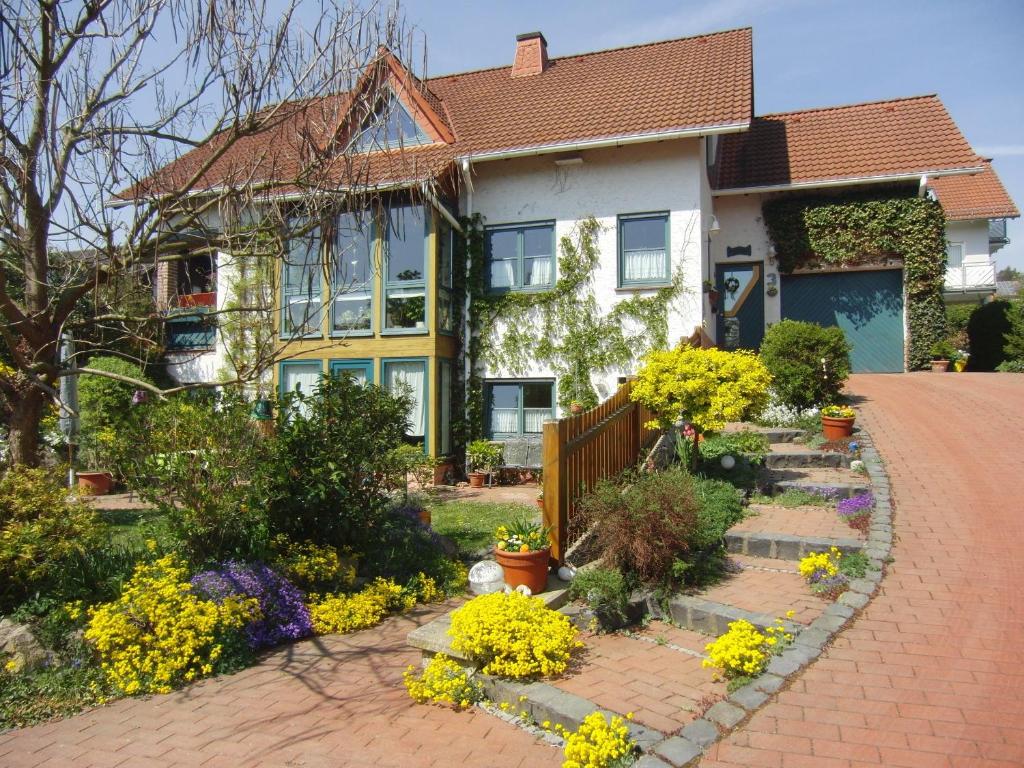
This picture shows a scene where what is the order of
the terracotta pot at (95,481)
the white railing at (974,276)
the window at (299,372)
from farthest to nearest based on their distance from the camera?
the white railing at (974,276) < the window at (299,372) < the terracotta pot at (95,481)

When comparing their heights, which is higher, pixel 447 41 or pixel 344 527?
pixel 447 41

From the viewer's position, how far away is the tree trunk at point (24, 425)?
5.38 meters

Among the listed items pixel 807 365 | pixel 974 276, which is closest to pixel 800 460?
pixel 807 365

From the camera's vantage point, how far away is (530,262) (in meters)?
13.8

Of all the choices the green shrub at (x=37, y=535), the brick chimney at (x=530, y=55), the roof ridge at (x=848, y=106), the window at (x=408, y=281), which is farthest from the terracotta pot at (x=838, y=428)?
the brick chimney at (x=530, y=55)

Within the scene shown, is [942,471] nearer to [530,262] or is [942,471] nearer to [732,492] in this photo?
[732,492]

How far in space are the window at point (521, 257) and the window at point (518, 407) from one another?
2013 mm

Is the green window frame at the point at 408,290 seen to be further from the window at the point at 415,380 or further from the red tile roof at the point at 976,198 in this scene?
the red tile roof at the point at 976,198

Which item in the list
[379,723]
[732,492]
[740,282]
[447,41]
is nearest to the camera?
[379,723]

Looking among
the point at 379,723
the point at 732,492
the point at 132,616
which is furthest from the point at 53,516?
the point at 732,492

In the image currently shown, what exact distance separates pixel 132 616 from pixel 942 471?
27.7 feet

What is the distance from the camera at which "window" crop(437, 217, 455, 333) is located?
13297mm

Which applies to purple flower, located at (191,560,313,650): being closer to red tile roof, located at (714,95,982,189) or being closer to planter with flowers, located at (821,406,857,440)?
planter with flowers, located at (821,406,857,440)

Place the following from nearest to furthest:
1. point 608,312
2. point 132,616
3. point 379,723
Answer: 1. point 379,723
2. point 132,616
3. point 608,312
